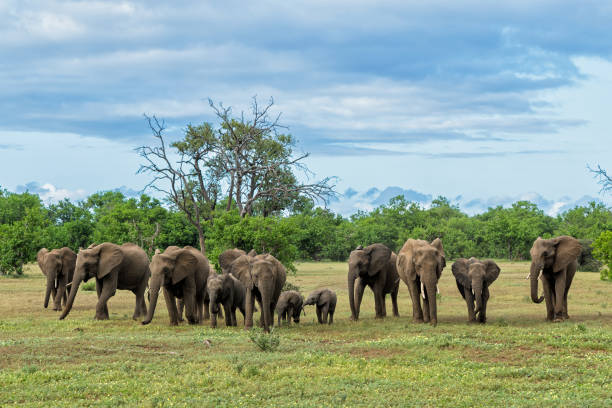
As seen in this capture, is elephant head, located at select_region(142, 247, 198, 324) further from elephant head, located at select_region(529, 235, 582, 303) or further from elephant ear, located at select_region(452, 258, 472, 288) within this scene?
elephant head, located at select_region(529, 235, 582, 303)

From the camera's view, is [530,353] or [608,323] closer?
[530,353]

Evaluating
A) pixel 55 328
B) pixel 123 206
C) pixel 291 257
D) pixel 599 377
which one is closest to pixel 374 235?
pixel 123 206

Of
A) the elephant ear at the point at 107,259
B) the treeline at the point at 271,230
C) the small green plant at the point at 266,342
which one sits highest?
the treeline at the point at 271,230

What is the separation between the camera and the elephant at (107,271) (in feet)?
80.0

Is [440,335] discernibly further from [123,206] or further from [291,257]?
[123,206]

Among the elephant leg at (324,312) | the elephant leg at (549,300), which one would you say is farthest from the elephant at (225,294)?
the elephant leg at (549,300)

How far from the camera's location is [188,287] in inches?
934

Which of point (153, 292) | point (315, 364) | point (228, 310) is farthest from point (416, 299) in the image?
point (153, 292)

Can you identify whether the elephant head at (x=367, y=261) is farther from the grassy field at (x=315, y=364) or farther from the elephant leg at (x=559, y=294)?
the elephant leg at (x=559, y=294)

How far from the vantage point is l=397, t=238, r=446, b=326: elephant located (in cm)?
2212

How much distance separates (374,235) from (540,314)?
6766cm

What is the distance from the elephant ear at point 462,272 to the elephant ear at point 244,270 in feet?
22.2

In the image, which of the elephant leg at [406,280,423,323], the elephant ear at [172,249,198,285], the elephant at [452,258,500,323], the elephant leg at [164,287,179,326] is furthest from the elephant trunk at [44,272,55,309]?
the elephant at [452,258,500,323]

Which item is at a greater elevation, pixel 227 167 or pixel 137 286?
pixel 227 167
